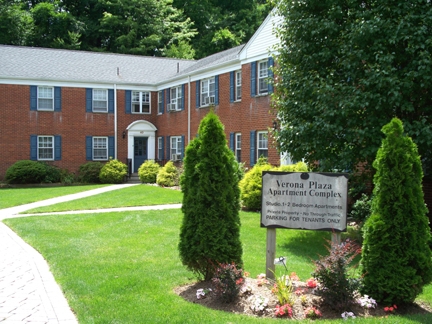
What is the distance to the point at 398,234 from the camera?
584cm

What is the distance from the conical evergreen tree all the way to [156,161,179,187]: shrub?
17.7 meters

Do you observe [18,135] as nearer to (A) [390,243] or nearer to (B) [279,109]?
(B) [279,109]

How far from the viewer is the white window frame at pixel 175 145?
93.6 ft

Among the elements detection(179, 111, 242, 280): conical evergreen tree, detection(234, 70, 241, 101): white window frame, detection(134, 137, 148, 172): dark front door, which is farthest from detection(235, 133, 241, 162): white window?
detection(179, 111, 242, 280): conical evergreen tree

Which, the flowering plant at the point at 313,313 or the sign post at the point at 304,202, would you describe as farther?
the sign post at the point at 304,202

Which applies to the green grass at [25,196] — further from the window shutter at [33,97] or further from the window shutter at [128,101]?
the window shutter at [128,101]

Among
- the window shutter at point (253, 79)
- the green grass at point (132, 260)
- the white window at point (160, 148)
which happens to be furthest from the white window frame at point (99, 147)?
the green grass at point (132, 260)

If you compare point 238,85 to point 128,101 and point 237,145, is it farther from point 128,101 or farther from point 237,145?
point 128,101

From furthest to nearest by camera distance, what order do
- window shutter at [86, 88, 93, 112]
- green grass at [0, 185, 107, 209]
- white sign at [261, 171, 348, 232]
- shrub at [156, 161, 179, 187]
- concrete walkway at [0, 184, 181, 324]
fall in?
1. window shutter at [86, 88, 93, 112]
2. shrub at [156, 161, 179, 187]
3. green grass at [0, 185, 107, 209]
4. white sign at [261, 171, 348, 232]
5. concrete walkway at [0, 184, 181, 324]

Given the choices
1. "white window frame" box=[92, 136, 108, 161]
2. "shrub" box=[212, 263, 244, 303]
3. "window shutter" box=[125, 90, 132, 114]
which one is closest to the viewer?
"shrub" box=[212, 263, 244, 303]

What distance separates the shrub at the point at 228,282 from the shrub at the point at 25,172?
888 inches

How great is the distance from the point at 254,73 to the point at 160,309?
15.9 meters

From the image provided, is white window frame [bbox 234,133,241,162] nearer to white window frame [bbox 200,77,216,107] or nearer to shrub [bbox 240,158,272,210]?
white window frame [bbox 200,77,216,107]

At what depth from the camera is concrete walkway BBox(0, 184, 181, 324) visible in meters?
5.88
